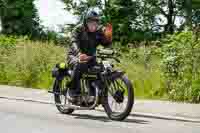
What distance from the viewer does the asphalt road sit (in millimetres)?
11078

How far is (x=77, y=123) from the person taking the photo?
12.0 meters

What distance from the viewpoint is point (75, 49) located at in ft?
42.1

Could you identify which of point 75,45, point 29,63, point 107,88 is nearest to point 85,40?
point 75,45

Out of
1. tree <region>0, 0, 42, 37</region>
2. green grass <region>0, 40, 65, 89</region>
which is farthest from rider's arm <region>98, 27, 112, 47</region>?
tree <region>0, 0, 42, 37</region>

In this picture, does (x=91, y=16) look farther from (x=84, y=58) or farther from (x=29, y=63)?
(x=29, y=63)

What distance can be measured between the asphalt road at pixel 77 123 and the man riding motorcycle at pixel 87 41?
2.29ft

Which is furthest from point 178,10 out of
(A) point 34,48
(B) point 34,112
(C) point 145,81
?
(B) point 34,112

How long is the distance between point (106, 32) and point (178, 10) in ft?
187

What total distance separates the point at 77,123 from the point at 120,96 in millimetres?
832

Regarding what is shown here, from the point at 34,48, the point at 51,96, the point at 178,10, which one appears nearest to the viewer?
the point at 51,96

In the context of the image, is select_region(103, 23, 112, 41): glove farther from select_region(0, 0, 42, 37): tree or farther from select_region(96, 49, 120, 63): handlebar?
select_region(0, 0, 42, 37): tree

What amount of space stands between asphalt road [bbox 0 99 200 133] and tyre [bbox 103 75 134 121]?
0.14 metres

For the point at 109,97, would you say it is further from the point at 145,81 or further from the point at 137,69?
the point at 137,69

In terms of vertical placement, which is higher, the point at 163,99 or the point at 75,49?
the point at 75,49
